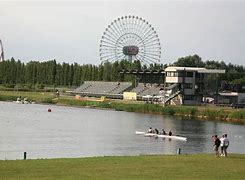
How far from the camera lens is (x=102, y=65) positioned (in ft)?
549

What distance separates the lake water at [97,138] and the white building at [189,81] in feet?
104

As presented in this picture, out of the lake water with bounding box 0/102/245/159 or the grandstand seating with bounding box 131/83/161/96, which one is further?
the grandstand seating with bounding box 131/83/161/96

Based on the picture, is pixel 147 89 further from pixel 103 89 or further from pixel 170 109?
pixel 170 109

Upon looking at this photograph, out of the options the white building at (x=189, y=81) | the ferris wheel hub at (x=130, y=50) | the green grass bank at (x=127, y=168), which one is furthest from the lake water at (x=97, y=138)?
the ferris wheel hub at (x=130, y=50)

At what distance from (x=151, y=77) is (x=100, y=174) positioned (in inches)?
4768

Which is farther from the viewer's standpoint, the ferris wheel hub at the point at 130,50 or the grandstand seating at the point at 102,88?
the grandstand seating at the point at 102,88

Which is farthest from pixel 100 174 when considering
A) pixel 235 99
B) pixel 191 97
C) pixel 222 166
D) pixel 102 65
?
pixel 102 65

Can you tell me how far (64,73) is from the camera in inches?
6885

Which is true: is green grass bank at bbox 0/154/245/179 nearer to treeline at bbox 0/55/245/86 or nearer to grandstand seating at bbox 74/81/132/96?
grandstand seating at bbox 74/81/132/96

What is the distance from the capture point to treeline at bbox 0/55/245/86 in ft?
529

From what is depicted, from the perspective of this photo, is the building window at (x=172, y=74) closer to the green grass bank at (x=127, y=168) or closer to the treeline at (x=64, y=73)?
the treeline at (x=64, y=73)

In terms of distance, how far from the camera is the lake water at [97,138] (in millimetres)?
45094

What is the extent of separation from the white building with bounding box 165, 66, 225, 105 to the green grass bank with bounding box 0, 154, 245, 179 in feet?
282

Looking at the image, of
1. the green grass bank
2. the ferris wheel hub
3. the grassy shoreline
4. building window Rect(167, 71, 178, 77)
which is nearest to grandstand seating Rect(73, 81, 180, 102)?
building window Rect(167, 71, 178, 77)
